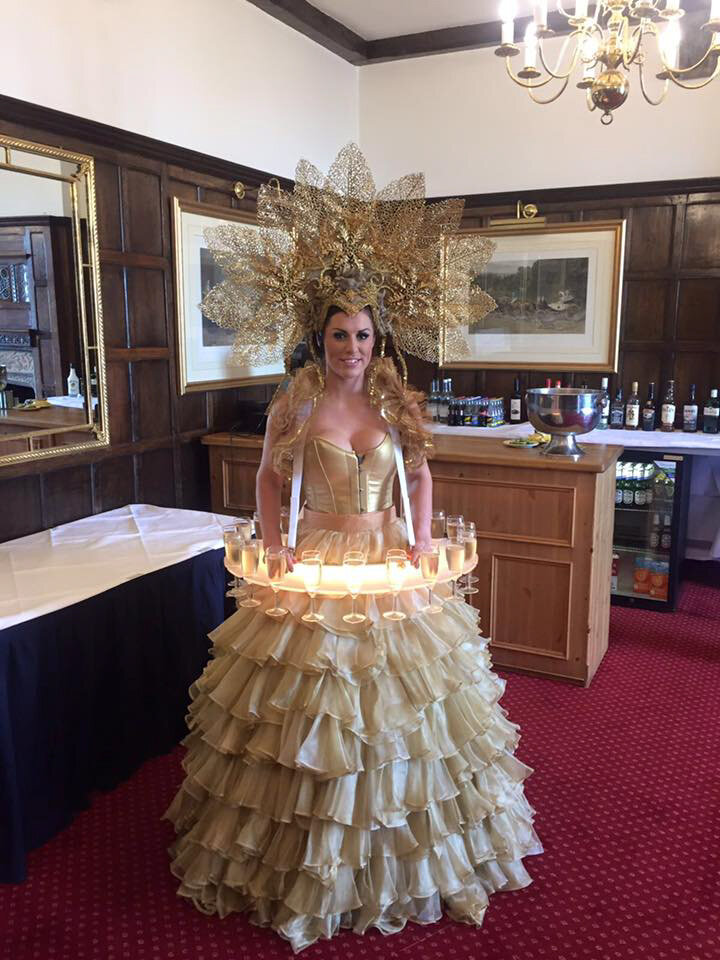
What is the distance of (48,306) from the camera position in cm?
294

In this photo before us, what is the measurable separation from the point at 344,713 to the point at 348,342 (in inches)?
37.1

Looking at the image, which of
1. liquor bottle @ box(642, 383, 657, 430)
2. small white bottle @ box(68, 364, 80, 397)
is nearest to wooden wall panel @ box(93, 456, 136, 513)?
small white bottle @ box(68, 364, 80, 397)

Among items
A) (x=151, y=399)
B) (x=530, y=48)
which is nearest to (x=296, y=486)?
(x=151, y=399)

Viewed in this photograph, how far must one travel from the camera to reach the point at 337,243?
6.65 feet

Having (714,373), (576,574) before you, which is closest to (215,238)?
(576,574)

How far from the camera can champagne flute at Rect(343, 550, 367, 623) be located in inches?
76.3

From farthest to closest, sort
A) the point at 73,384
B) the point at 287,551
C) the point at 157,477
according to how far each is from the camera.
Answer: the point at 157,477
the point at 73,384
the point at 287,551

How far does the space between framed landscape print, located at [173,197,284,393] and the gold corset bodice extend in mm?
1502

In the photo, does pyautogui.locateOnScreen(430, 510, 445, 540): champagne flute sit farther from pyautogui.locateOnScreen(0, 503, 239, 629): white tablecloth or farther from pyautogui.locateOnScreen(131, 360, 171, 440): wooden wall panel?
pyautogui.locateOnScreen(131, 360, 171, 440): wooden wall panel

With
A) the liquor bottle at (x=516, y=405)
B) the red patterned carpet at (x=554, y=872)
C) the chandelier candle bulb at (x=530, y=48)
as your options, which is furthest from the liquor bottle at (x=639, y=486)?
the chandelier candle bulb at (x=530, y=48)

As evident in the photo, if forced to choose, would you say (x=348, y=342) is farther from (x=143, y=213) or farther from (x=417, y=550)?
(x=143, y=213)

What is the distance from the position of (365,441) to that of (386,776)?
2.87 feet

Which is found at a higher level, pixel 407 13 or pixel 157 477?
pixel 407 13

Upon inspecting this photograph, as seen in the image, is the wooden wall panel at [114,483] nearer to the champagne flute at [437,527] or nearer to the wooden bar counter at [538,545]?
the wooden bar counter at [538,545]
